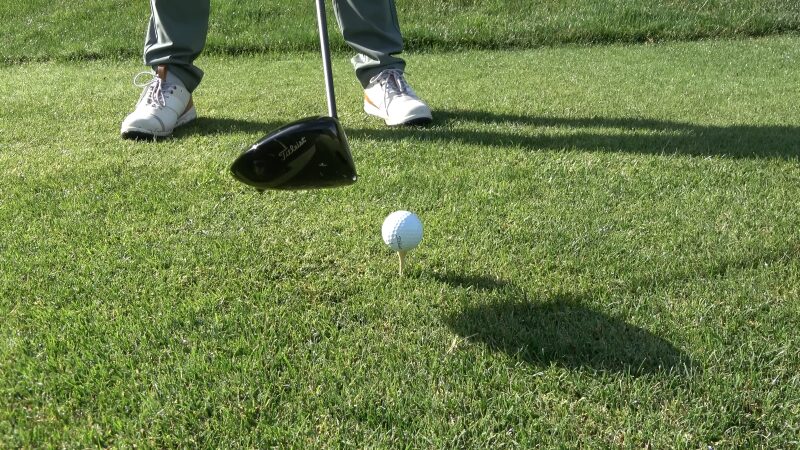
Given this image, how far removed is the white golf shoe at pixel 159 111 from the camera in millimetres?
Result: 3293

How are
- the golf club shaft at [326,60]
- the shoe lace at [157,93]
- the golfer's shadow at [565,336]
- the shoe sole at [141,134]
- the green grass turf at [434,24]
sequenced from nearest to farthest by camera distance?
the golfer's shadow at [565,336], the golf club shaft at [326,60], the shoe sole at [141,134], the shoe lace at [157,93], the green grass turf at [434,24]

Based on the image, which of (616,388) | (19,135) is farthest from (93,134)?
(616,388)

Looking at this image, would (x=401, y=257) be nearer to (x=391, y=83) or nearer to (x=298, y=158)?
(x=298, y=158)

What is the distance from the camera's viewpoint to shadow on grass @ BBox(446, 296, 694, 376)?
1.48 m

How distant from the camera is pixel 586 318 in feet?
5.43

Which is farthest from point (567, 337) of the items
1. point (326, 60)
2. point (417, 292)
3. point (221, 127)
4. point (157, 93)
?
point (157, 93)

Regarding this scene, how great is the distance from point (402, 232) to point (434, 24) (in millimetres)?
6820

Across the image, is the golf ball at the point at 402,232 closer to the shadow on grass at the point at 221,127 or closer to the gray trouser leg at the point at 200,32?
the shadow on grass at the point at 221,127

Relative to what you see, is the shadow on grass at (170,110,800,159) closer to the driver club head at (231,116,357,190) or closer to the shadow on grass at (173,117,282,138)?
the shadow on grass at (173,117,282,138)

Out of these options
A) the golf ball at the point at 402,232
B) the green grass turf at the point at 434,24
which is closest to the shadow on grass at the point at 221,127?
the golf ball at the point at 402,232

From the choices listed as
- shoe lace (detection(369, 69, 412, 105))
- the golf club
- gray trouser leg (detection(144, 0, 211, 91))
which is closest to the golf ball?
the golf club

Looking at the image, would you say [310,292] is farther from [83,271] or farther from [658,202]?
[658,202]

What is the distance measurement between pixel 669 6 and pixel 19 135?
7584 mm

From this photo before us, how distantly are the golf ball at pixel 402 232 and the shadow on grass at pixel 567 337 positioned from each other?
232 mm
